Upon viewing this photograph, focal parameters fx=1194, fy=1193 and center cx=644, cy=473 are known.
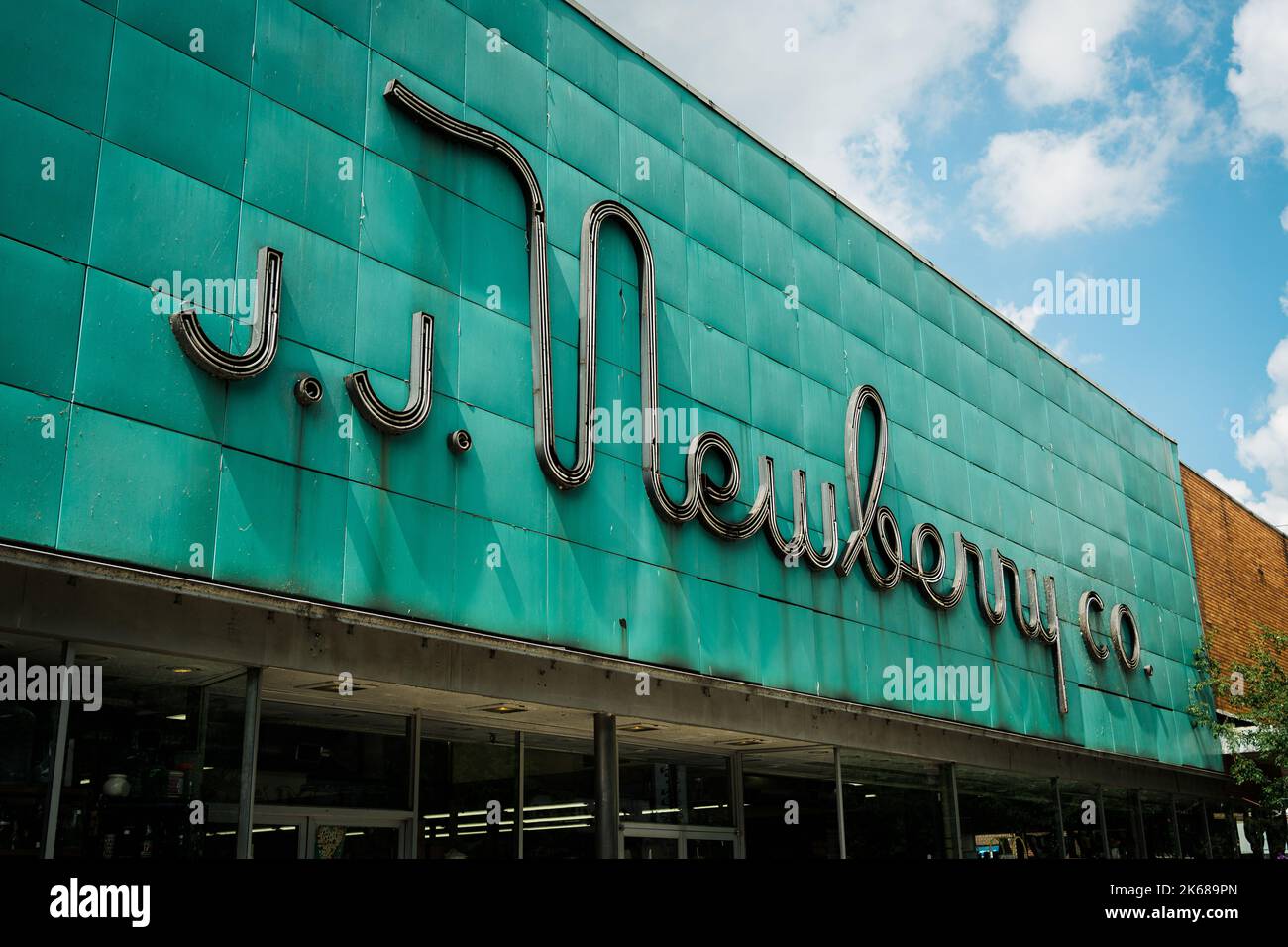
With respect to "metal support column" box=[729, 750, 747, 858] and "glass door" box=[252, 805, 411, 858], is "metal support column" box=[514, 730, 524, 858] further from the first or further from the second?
"metal support column" box=[729, 750, 747, 858]

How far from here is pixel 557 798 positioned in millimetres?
15508

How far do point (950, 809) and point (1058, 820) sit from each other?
4442 mm

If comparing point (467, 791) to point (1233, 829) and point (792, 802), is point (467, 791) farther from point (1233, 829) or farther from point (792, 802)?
point (1233, 829)

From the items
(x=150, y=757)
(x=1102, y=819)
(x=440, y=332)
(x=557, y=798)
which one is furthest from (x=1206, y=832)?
(x=150, y=757)

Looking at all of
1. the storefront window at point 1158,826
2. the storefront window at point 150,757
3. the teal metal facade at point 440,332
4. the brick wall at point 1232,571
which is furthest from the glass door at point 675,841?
the brick wall at point 1232,571

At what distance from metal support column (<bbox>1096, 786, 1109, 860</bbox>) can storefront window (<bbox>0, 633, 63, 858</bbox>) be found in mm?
21606

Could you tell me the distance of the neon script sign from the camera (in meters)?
11.7

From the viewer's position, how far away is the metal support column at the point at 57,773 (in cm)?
974

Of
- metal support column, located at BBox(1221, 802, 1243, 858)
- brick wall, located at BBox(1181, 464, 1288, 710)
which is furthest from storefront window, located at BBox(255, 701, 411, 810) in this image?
brick wall, located at BBox(1181, 464, 1288, 710)

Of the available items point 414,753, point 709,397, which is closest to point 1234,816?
point 709,397

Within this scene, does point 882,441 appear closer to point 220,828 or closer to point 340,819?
point 340,819

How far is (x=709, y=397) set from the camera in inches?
672
